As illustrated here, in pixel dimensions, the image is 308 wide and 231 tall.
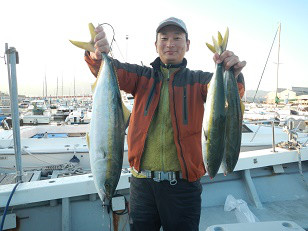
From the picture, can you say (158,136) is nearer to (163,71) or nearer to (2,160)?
(163,71)

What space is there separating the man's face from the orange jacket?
16 cm

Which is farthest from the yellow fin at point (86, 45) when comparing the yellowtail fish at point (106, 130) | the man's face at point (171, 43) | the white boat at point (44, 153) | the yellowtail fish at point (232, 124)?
the white boat at point (44, 153)

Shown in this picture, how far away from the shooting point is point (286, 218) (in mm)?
4211

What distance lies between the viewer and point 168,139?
96.6 inches

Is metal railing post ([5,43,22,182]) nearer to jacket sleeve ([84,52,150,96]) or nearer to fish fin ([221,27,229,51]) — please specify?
jacket sleeve ([84,52,150,96])

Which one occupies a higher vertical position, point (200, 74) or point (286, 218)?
point (200, 74)

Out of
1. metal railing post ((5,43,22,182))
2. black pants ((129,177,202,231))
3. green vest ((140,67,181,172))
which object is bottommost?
black pants ((129,177,202,231))

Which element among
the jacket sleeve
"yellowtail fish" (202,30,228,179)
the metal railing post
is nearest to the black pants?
"yellowtail fish" (202,30,228,179)

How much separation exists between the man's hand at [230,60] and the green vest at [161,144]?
0.61 m

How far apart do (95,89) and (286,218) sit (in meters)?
3.94

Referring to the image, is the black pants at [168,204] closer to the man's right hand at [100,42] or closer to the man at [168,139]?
the man at [168,139]

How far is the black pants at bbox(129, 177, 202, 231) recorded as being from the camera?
2.44m

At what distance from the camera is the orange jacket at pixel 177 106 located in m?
2.40

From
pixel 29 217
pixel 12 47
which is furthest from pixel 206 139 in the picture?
pixel 29 217
